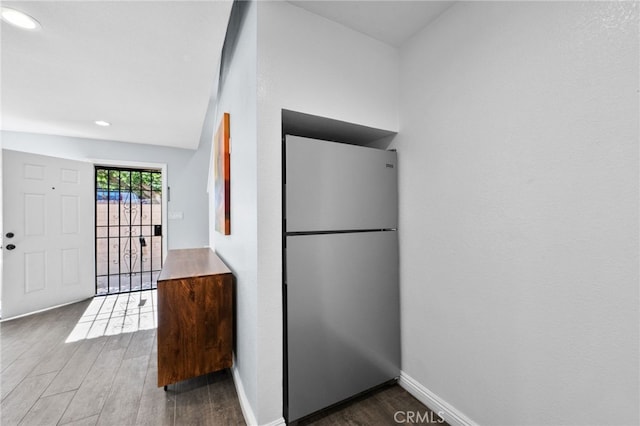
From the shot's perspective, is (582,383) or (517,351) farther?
(517,351)

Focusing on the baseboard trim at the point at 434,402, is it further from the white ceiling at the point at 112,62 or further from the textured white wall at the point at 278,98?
the white ceiling at the point at 112,62

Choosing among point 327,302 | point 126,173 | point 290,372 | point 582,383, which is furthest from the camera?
point 126,173

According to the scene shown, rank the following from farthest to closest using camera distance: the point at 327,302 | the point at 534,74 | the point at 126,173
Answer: the point at 126,173
the point at 327,302
the point at 534,74

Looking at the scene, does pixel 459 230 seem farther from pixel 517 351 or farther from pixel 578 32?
pixel 578 32

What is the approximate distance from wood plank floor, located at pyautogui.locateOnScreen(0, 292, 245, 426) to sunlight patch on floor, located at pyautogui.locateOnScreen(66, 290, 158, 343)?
41 millimetres

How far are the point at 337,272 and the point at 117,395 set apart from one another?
165 centimetres

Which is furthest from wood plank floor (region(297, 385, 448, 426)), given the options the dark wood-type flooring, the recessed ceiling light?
the recessed ceiling light

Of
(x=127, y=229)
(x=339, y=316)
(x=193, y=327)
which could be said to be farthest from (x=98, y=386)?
(x=127, y=229)

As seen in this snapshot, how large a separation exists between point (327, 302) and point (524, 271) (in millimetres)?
977

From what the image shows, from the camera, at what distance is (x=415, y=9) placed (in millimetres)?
1502

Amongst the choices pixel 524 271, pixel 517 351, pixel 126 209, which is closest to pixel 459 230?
pixel 524 271

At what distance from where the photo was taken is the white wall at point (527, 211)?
0.94 m

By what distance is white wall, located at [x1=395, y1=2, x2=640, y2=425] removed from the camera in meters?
0.94

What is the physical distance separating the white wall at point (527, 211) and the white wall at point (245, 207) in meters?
1.02
